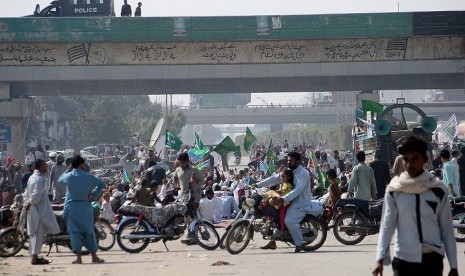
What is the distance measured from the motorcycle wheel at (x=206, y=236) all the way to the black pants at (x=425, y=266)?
28.3ft

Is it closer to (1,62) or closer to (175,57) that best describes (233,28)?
(175,57)

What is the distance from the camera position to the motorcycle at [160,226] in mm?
15133

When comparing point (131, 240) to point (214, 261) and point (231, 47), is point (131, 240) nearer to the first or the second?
point (214, 261)

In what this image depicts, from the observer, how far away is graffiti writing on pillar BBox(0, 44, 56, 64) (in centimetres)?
4747

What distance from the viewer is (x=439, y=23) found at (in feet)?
153

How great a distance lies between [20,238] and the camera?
14742 mm

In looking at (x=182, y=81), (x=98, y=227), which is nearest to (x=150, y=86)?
(x=182, y=81)

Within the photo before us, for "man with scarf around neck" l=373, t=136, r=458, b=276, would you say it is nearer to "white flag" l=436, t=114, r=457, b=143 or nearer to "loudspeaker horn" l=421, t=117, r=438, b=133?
"loudspeaker horn" l=421, t=117, r=438, b=133

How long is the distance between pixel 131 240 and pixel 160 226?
0.45 meters

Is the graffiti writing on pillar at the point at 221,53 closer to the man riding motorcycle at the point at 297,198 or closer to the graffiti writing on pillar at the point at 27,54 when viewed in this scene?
the graffiti writing on pillar at the point at 27,54

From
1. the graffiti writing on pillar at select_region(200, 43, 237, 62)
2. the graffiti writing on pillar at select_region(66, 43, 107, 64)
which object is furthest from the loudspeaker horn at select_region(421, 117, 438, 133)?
the graffiti writing on pillar at select_region(66, 43, 107, 64)

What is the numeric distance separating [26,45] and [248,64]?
30.9 feet

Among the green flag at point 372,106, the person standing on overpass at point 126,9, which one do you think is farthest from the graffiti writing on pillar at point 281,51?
the green flag at point 372,106

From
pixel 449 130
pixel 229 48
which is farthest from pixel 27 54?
pixel 449 130
